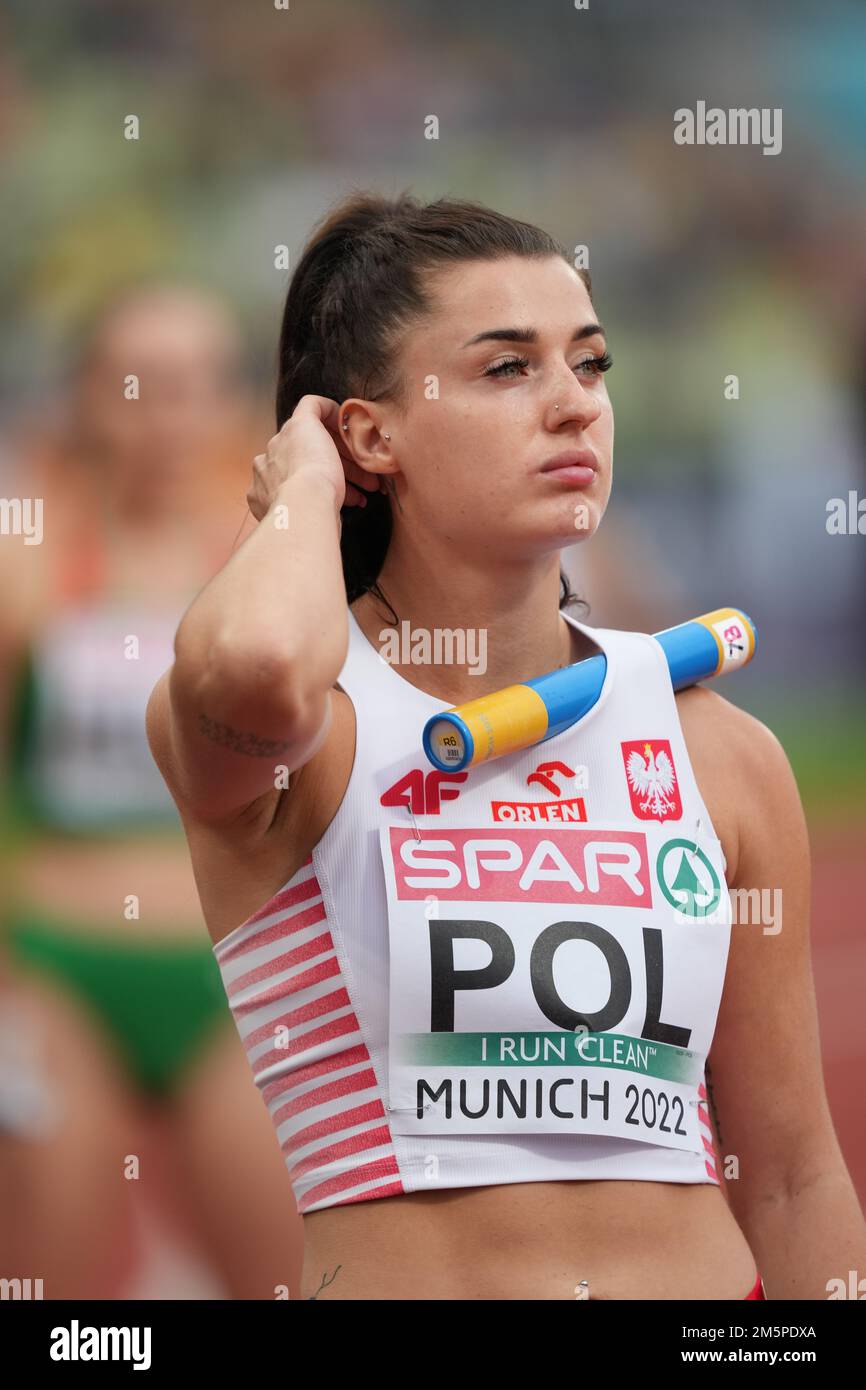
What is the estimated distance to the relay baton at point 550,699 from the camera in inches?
69.0

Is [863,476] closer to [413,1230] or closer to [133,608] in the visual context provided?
[133,608]

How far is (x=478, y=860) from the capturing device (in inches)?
69.1

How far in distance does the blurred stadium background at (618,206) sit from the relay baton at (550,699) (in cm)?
238

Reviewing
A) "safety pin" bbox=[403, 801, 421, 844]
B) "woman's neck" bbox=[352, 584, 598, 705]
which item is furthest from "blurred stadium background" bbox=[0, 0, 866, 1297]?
"safety pin" bbox=[403, 801, 421, 844]

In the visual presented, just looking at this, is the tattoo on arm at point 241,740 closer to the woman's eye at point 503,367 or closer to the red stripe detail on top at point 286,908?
the red stripe detail on top at point 286,908

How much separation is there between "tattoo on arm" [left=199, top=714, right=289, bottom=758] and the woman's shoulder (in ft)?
1.88

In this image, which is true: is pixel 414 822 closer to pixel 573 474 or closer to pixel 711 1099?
pixel 573 474

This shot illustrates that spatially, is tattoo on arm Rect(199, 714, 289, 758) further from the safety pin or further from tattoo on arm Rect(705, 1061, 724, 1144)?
tattoo on arm Rect(705, 1061, 724, 1144)

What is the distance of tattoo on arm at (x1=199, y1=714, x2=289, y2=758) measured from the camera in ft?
5.15

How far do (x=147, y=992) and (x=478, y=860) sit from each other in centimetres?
188

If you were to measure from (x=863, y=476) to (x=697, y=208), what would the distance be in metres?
0.97

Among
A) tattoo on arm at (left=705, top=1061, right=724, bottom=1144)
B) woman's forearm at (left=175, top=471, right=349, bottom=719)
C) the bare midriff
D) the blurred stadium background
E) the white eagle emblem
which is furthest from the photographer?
the blurred stadium background
